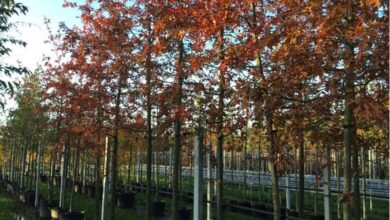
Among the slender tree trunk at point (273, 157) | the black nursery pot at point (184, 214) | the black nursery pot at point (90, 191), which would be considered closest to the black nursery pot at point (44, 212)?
the black nursery pot at point (184, 214)

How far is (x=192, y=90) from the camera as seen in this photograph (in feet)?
22.2

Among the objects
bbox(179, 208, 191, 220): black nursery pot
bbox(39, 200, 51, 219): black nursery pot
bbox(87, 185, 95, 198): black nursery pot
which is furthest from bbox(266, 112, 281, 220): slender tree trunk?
bbox(87, 185, 95, 198): black nursery pot

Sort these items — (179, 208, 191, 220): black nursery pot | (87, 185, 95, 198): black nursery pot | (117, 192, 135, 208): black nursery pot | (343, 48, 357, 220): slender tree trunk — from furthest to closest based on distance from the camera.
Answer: (87, 185, 95, 198): black nursery pot < (117, 192, 135, 208): black nursery pot < (179, 208, 191, 220): black nursery pot < (343, 48, 357, 220): slender tree trunk

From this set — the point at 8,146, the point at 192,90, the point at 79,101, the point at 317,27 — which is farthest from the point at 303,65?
the point at 8,146

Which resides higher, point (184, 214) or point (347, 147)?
point (347, 147)

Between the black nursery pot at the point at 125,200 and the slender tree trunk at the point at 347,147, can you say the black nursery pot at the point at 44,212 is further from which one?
the slender tree trunk at the point at 347,147

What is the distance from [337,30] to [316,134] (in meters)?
1.41

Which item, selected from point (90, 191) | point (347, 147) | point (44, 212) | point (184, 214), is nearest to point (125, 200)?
point (44, 212)

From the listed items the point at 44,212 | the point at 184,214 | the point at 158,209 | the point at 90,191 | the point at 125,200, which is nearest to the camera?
the point at 184,214

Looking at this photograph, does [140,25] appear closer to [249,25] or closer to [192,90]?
[192,90]

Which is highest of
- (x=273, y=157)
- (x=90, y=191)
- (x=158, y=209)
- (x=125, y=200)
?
(x=273, y=157)

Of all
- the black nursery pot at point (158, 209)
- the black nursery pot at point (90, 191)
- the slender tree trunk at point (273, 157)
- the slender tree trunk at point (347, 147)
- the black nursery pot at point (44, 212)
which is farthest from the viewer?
the black nursery pot at point (90, 191)

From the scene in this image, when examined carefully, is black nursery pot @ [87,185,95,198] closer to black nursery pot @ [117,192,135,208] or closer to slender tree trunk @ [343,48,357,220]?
black nursery pot @ [117,192,135,208]

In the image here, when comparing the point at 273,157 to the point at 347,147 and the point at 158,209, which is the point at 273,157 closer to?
the point at 347,147
